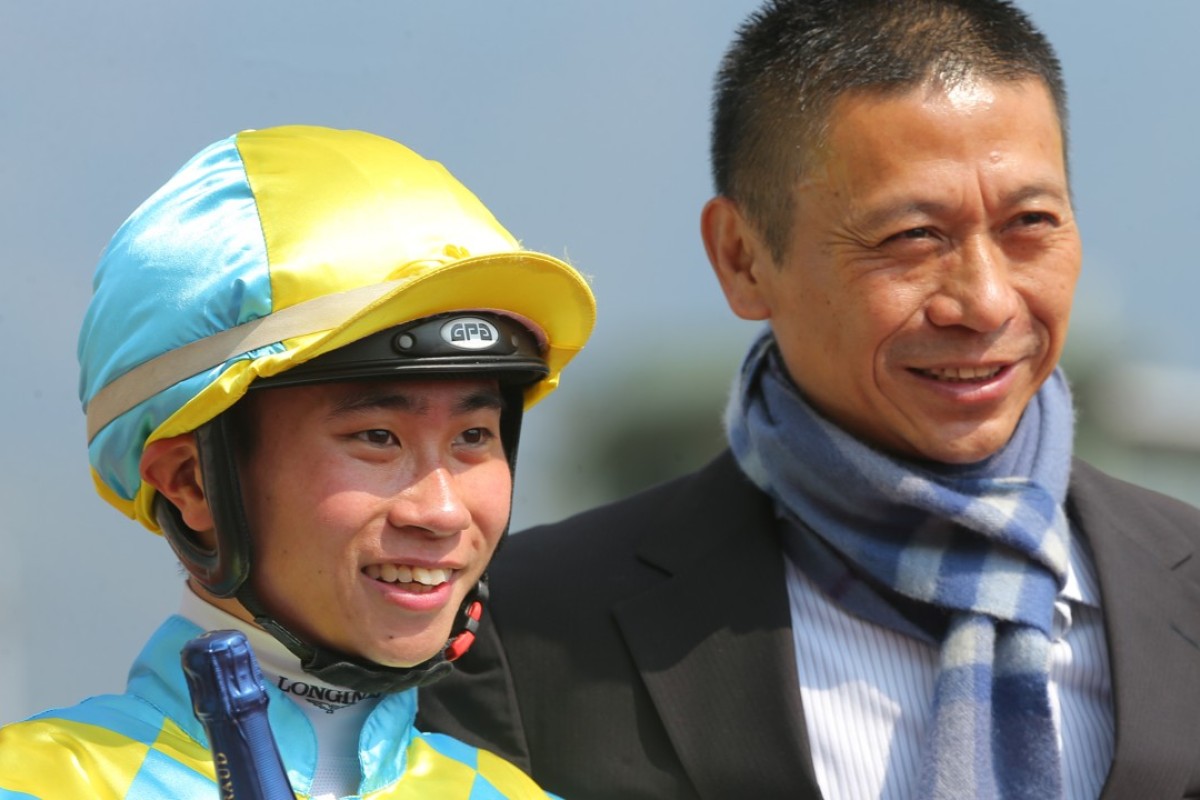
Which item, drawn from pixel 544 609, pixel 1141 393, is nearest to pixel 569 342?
pixel 544 609

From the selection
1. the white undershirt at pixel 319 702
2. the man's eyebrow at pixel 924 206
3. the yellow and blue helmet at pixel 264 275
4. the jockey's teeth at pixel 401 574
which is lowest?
the white undershirt at pixel 319 702

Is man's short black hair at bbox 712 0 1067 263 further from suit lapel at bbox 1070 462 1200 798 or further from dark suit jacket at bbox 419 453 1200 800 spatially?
suit lapel at bbox 1070 462 1200 798

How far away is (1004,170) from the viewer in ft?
9.62

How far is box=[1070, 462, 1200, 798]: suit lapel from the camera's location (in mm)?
2859

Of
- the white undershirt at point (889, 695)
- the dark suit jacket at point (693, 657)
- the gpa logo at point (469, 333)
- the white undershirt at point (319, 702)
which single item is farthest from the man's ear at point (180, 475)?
the white undershirt at point (889, 695)

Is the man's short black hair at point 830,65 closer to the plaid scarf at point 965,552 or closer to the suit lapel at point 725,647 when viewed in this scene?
the plaid scarf at point 965,552

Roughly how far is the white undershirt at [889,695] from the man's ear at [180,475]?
1105 mm

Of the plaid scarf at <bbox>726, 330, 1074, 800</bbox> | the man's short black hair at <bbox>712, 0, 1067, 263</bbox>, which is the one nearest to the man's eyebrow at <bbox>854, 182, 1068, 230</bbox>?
the man's short black hair at <bbox>712, 0, 1067, 263</bbox>

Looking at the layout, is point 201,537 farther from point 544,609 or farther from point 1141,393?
point 1141,393

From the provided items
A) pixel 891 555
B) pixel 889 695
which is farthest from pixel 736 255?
pixel 889 695

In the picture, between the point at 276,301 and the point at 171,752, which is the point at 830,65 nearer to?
the point at 276,301

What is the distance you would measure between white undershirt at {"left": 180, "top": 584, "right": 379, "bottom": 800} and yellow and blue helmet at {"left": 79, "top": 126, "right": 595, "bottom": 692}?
4 cm

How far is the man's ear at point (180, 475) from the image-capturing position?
2.32 metres

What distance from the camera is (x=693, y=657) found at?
304cm
